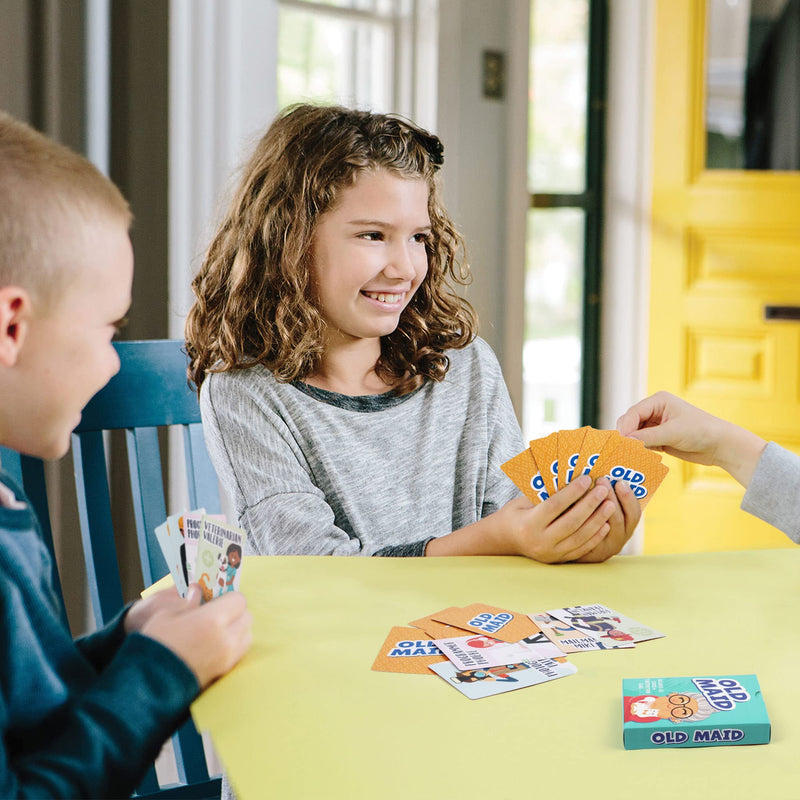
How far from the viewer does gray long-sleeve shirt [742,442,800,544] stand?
1.36 m

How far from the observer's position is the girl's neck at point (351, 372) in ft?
5.24

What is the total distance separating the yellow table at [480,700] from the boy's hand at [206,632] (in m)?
0.02

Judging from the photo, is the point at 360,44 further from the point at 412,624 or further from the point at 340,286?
the point at 412,624

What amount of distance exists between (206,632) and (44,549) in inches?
5.9

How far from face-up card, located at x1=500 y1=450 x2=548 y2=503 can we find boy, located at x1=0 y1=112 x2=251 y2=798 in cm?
50

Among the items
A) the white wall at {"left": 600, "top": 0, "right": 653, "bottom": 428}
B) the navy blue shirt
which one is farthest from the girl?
the white wall at {"left": 600, "top": 0, "right": 653, "bottom": 428}

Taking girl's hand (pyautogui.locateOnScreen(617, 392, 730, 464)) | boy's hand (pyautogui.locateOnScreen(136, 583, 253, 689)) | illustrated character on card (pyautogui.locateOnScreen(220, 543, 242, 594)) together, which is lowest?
boy's hand (pyautogui.locateOnScreen(136, 583, 253, 689))

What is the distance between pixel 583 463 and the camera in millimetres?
1248

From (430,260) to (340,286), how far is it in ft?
0.92

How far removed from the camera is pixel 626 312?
3748 millimetres

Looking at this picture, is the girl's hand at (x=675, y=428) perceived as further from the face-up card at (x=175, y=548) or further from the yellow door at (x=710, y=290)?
the yellow door at (x=710, y=290)

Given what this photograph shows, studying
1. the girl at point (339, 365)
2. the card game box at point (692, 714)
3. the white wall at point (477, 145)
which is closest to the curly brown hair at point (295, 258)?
the girl at point (339, 365)

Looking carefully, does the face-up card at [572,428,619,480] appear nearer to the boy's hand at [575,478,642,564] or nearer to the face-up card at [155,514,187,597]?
the boy's hand at [575,478,642,564]

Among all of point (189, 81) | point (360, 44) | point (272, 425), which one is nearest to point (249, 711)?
point (272, 425)
